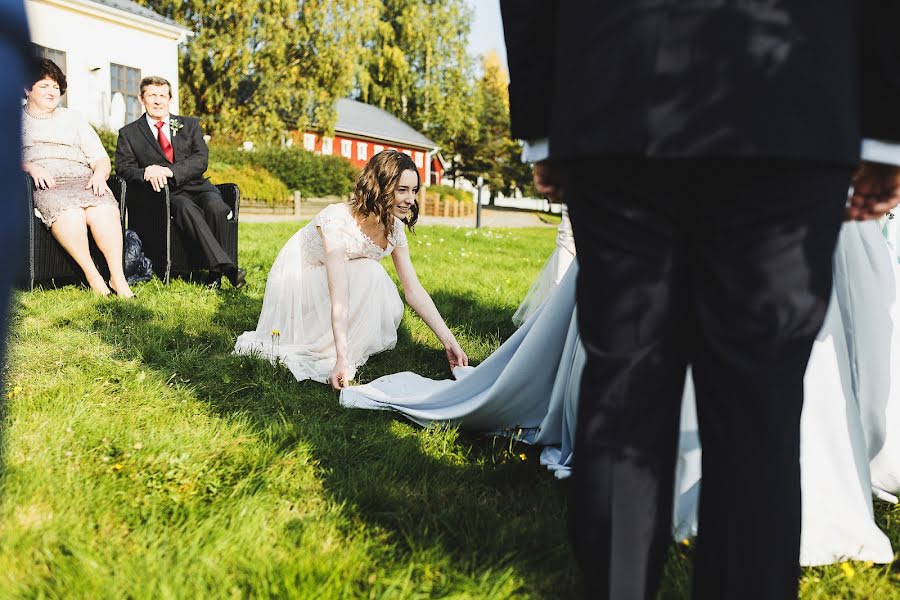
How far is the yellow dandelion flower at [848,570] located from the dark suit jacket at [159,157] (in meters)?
5.70

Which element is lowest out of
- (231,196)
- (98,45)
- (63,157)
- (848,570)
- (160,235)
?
(848,570)

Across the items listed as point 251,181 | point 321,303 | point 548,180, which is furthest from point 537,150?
point 251,181

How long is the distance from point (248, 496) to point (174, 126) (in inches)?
203

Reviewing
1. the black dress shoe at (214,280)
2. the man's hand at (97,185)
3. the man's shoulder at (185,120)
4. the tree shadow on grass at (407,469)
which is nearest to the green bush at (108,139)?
the man's shoulder at (185,120)

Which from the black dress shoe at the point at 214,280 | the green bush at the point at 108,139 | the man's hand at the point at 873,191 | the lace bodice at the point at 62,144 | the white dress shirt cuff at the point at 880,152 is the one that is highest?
the green bush at the point at 108,139

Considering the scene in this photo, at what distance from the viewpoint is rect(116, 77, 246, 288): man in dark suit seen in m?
5.90

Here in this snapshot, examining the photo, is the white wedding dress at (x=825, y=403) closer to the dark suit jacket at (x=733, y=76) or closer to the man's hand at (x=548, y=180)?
the man's hand at (x=548, y=180)

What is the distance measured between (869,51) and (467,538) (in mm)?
1523

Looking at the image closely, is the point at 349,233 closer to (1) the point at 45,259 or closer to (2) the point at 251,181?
(1) the point at 45,259

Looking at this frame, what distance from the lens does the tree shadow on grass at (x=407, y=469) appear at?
1.98 m

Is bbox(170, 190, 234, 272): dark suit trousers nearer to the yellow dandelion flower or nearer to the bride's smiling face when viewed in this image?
the bride's smiling face

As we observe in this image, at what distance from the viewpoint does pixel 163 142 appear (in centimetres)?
636

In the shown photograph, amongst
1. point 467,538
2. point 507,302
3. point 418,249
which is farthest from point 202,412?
point 418,249

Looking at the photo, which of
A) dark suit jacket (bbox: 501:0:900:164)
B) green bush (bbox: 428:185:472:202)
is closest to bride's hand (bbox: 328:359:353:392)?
dark suit jacket (bbox: 501:0:900:164)
